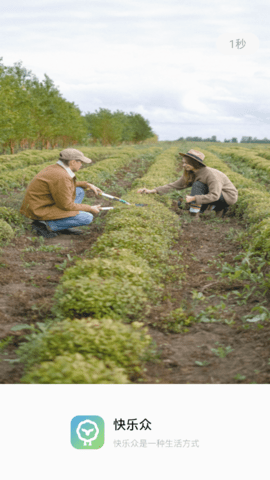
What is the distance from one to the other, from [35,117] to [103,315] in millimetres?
39142

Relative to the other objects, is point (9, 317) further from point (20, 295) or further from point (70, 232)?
point (70, 232)

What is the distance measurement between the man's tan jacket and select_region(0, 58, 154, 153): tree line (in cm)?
2014

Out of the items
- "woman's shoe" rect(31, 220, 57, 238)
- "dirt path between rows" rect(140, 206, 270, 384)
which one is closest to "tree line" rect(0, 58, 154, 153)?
"woman's shoe" rect(31, 220, 57, 238)

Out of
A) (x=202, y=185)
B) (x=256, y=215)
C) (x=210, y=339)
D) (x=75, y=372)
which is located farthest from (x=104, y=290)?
(x=202, y=185)

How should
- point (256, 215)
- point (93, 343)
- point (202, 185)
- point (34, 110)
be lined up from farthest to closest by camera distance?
point (34, 110)
point (202, 185)
point (256, 215)
point (93, 343)

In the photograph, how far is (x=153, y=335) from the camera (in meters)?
3.69

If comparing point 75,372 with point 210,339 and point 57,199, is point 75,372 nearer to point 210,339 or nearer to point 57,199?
point 210,339

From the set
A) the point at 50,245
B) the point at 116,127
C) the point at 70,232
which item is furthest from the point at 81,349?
the point at 116,127

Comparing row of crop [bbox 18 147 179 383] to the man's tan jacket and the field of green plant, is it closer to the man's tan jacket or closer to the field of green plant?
the field of green plant

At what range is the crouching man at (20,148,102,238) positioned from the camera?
21.1 feet

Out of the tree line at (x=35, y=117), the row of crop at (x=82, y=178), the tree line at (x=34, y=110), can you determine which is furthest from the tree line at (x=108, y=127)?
the row of crop at (x=82, y=178)

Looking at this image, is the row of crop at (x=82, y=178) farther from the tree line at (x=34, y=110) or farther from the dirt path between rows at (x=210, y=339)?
the tree line at (x=34, y=110)

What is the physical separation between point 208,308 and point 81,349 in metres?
1.92

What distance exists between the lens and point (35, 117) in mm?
39031
